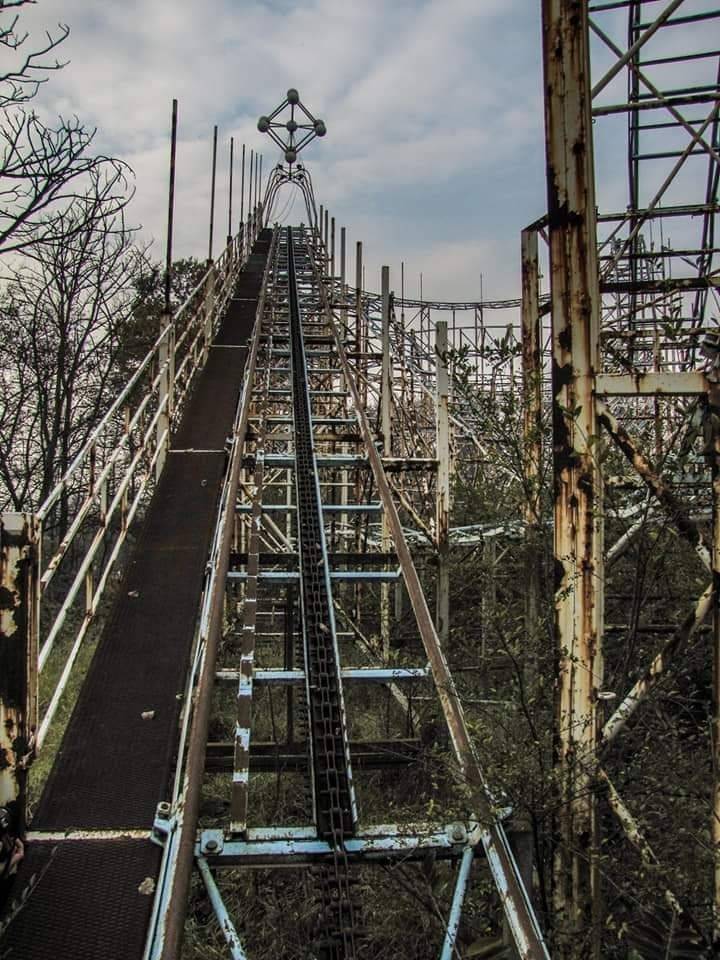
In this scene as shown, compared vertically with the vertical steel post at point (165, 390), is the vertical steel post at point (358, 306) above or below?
above

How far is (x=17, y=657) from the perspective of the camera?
283 centimetres

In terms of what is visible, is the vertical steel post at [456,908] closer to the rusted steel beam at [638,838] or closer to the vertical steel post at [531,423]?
the rusted steel beam at [638,838]

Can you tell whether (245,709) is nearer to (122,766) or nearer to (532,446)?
(122,766)

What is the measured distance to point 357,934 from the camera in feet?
9.54

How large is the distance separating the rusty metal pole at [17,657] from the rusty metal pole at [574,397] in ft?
6.92

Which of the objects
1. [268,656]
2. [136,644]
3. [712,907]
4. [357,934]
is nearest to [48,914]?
[357,934]

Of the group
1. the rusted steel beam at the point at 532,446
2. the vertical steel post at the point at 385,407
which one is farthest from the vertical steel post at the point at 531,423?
the vertical steel post at the point at 385,407

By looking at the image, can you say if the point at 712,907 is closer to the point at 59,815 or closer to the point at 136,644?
the point at 59,815

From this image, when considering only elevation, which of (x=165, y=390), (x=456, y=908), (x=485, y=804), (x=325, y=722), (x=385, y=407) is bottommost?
(x=456, y=908)

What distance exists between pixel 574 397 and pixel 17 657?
240cm

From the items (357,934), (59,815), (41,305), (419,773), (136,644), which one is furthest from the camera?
(41,305)

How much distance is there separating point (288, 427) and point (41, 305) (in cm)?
1112

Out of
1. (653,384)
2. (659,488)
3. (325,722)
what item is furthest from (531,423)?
(325,722)

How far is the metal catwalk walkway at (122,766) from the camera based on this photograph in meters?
2.68
